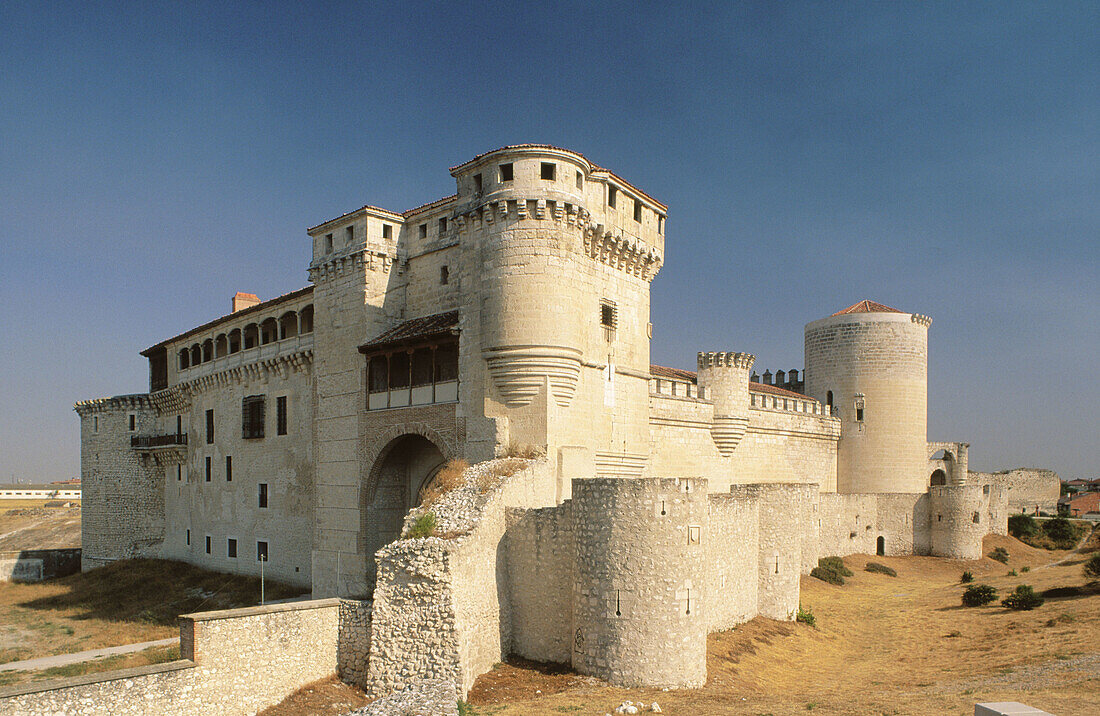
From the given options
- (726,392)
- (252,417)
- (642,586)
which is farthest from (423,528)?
(252,417)

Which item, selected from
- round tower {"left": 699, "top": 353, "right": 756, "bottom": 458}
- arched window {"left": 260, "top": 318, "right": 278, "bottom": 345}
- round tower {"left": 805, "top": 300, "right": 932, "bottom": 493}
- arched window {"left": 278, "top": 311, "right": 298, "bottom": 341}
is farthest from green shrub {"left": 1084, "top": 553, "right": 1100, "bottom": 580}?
arched window {"left": 260, "top": 318, "right": 278, "bottom": 345}

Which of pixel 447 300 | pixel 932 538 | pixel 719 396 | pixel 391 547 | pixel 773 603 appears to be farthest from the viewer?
pixel 932 538

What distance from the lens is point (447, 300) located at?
82.1 ft

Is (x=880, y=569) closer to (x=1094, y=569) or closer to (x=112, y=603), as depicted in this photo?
(x=1094, y=569)

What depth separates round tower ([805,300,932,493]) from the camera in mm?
40250

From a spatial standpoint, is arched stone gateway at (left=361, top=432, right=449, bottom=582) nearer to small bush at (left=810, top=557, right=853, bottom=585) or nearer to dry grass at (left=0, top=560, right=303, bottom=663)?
dry grass at (left=0, top=560, right=303, bottom=663)

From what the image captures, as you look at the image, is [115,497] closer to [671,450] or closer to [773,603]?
[671,450]

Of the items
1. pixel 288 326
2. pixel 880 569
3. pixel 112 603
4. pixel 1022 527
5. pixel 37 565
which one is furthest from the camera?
pixel 1022 527

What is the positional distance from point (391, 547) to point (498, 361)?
19.9 ft

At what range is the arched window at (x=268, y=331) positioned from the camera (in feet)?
107

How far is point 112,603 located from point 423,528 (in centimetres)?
2345

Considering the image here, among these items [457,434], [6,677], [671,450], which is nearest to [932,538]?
[671,450]

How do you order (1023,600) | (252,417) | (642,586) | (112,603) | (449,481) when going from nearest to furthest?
(642,586) → (449,481) → (1023,600) → (112,603) → (252,417)

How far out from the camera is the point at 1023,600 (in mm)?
24406
